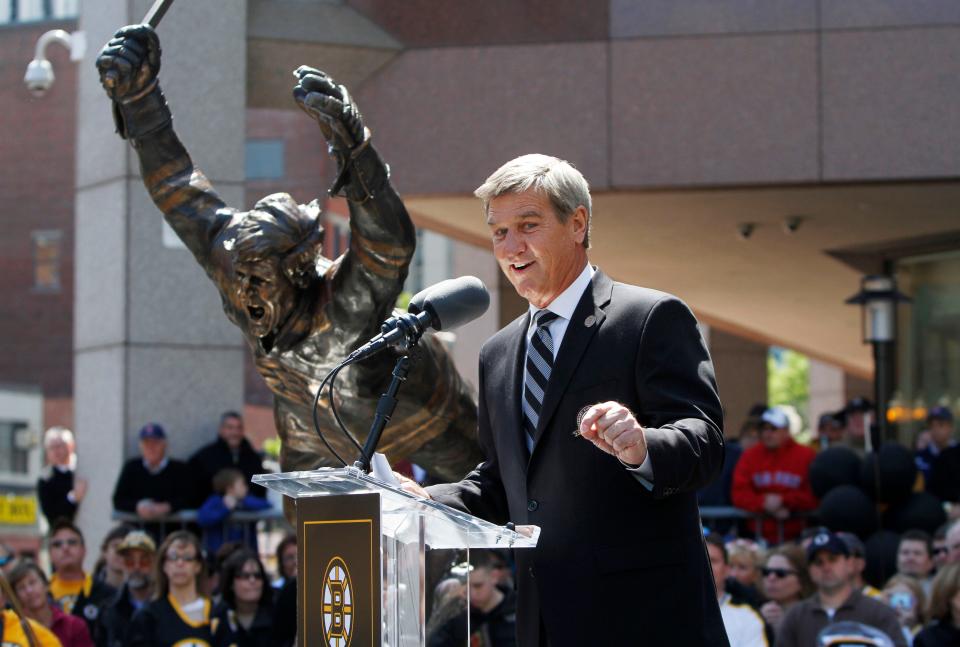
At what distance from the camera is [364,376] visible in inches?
235

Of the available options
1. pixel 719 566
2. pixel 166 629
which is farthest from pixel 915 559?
pixel 166 629

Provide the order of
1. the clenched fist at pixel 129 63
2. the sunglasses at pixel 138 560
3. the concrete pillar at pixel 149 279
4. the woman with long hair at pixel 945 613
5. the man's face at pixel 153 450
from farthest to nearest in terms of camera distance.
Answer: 1. the concrete pillar at pixel 149 279
2. the man's face at pixel 153 450
3. the sunglasses at pixel 138 560
4. the woman with long hair at pixel 945 613
5. the clenched fist at pixel 129 63

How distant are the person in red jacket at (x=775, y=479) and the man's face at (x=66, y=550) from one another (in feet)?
15.0

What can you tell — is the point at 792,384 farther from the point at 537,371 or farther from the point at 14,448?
the point at 537,371

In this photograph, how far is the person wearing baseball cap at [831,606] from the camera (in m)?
7.91

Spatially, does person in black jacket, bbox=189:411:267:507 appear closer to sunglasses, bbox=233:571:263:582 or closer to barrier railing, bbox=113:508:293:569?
barrier railing, bbox=113:508:293:569

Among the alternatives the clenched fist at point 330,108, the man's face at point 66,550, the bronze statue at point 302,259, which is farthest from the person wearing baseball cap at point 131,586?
the clenched fist at point 330,108

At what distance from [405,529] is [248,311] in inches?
101

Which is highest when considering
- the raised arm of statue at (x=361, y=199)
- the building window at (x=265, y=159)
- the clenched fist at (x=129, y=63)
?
the building window at (x=265, y=159)

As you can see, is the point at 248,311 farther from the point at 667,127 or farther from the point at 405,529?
the point at 667,127

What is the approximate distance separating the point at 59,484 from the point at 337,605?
838cm

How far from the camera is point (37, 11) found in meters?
38.8

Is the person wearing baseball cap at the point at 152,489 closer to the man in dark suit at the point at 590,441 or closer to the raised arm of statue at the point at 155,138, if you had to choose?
the raised arm of statue at the point at 155,138

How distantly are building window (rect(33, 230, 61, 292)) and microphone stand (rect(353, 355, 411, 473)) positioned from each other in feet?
123
